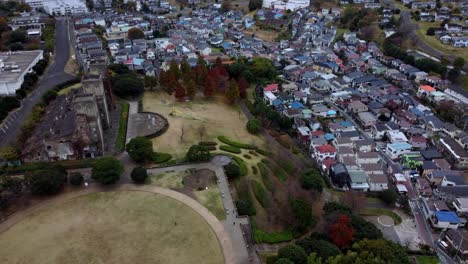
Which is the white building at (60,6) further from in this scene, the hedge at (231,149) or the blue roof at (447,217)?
the blue roof at (447,217)

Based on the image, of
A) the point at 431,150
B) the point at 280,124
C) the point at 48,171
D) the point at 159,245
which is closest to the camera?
the point at 159,245

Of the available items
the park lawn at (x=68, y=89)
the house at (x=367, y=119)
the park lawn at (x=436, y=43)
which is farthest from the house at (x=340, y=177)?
the park lawn at (x=436, y=43)

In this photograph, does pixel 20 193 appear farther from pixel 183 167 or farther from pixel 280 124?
pixel 280 124

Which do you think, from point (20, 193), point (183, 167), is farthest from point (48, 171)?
point (183, 167)

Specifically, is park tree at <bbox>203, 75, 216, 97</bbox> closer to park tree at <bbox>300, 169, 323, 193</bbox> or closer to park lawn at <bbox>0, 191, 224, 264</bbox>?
park tree at <bbox>300, 169, 323, 193</bbox>

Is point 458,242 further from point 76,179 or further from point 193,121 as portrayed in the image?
point 76,179

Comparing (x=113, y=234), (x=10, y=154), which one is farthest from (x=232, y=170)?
(x=10, y=154)
